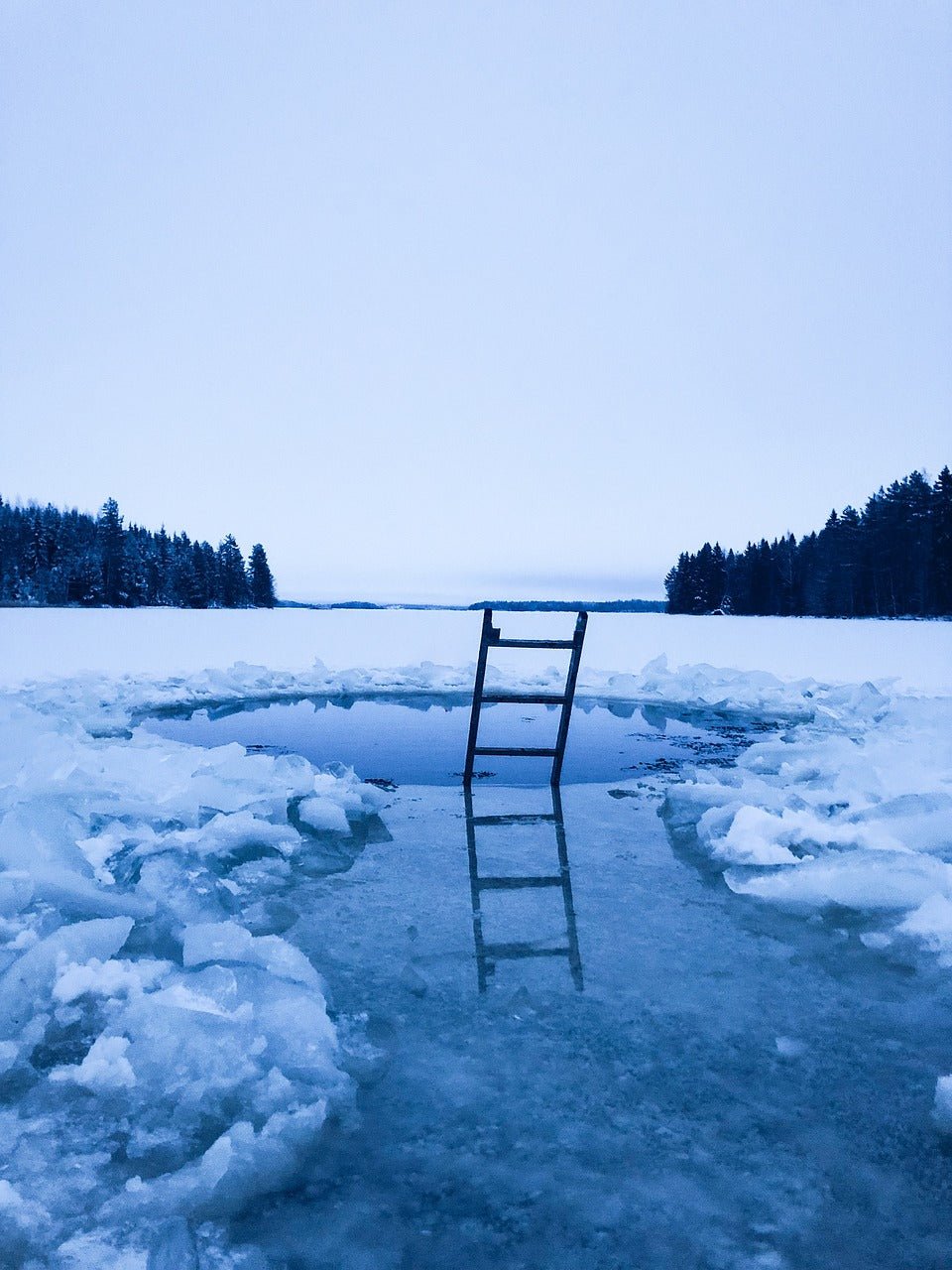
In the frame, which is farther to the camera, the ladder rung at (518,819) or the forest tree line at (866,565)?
the forest tree line at (866,565)

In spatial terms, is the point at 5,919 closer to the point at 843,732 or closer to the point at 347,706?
the point at 347,706

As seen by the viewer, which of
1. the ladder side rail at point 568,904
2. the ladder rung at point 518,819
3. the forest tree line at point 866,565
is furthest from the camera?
the forest tree line at point 866,565

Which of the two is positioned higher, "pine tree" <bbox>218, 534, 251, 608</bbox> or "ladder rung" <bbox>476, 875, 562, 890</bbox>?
"pine tree" <bbox>218, 534, 251, 608</bbox>

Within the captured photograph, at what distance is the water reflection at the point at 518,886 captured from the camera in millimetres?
3543

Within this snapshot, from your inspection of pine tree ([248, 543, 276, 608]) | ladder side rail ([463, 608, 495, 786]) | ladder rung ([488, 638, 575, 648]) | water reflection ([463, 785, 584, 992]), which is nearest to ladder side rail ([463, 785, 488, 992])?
water reflection ([463, 785, 584, 992])

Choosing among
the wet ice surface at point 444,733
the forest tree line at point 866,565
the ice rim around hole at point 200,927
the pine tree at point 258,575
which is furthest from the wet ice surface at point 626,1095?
the pine tree at point 258,575

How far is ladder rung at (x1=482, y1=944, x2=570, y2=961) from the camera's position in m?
3.59

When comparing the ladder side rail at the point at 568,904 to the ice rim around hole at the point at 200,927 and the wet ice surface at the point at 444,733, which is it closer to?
the ice rim around hole at the point at 200,927

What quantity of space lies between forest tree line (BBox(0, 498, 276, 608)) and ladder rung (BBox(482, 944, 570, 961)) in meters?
82.1

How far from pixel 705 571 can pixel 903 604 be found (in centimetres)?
2319

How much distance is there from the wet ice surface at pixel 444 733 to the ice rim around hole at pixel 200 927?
135cm

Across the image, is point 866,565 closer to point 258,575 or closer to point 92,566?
point 258,575

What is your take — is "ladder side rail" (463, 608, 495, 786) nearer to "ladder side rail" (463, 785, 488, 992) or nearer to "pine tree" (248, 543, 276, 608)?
"ladder side rail" (463, 785, 488, 992)

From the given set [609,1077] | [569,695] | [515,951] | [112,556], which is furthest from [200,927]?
[112,556]
